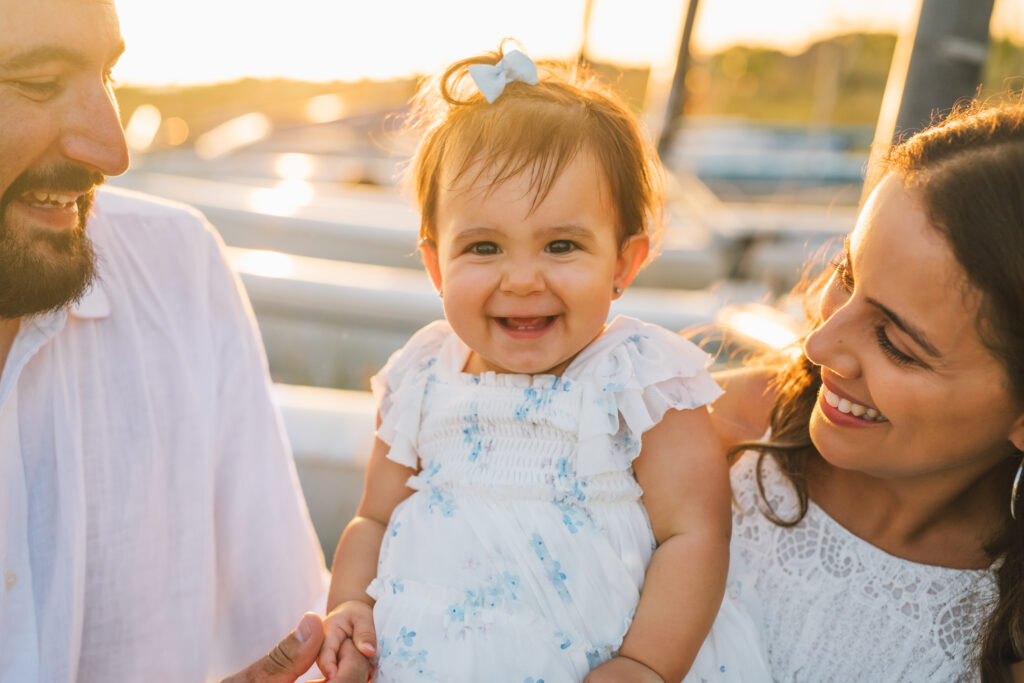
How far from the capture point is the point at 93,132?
4.70 ft

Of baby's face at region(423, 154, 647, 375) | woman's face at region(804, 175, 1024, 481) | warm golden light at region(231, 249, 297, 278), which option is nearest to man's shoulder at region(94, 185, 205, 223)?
baby's face at region(423, 154, 647, 375)

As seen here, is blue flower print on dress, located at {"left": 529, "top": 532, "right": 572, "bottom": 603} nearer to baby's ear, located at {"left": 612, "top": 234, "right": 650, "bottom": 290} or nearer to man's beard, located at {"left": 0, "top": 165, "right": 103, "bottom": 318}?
baby's ear, located at {"left": 612, "top": 234, "right": 650, "bottom": 290}

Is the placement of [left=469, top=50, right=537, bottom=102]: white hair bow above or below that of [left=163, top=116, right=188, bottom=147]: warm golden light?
above

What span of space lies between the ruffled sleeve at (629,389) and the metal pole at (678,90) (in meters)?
5.84

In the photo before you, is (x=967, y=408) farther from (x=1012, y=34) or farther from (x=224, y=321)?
(x=1012, y=34)

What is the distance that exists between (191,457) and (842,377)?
119cm

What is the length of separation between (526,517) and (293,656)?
0.40m

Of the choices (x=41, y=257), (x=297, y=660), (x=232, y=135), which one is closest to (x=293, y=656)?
(x=297, y=660)

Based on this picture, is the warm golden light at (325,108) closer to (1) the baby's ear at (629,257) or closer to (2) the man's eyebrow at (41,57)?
(2) the man's eyebrow at (41,57)

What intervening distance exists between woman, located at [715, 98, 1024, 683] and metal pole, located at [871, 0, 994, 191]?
79cm

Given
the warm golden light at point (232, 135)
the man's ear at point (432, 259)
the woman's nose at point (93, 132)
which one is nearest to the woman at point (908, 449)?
the man's ear at point (432, 259)

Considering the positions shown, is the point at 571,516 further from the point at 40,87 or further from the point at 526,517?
Answer: the point at 40,87

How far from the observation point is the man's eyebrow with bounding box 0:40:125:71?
4.33ft

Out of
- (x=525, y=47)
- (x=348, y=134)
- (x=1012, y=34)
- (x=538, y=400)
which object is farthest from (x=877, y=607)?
(x=348, y=134)
